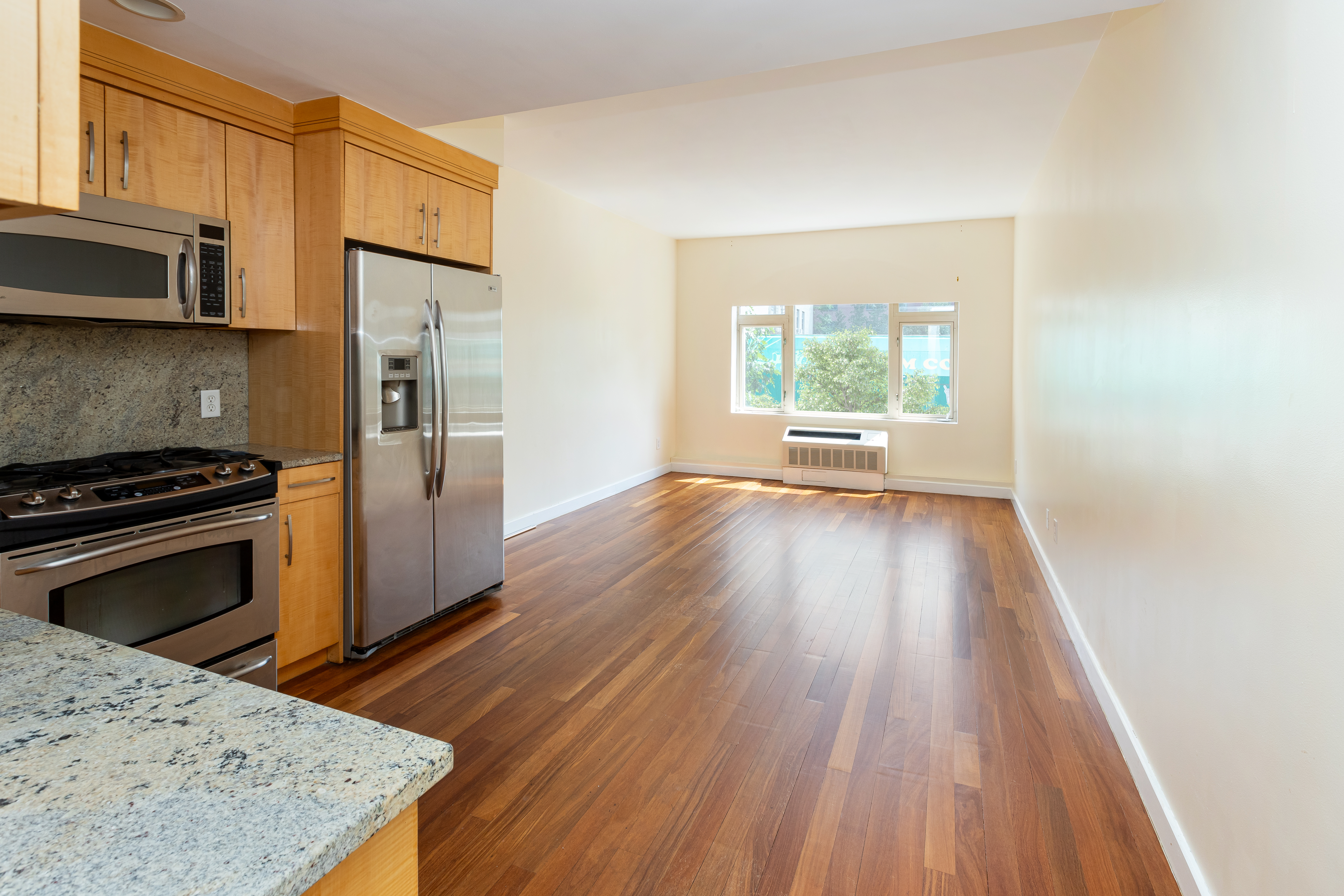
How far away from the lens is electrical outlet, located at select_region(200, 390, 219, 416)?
10.0 feet

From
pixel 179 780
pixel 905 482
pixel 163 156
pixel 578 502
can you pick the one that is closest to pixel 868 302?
pixel 905 482

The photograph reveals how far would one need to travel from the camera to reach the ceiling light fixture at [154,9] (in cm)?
217

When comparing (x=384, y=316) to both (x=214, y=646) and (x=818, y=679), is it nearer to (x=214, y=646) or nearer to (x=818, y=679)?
(x=214, y=646)

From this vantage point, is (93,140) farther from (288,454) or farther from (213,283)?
(288,454)

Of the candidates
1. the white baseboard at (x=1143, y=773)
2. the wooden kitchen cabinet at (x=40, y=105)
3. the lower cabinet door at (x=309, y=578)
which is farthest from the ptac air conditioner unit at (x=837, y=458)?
the wooden kitchen cabinet at (x=40, y=105)

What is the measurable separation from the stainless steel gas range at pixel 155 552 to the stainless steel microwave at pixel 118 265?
543 millimetres

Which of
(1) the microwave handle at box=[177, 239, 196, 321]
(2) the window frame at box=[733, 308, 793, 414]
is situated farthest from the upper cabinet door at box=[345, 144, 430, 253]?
(2) the window frame at box=[733, 308, 793, 414]

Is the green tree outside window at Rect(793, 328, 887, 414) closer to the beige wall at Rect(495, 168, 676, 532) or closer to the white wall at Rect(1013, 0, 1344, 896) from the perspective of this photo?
the beige wall at Rect(495, 168, 676, 532)

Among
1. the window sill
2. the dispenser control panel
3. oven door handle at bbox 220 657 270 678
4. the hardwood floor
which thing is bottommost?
the hardwood floor

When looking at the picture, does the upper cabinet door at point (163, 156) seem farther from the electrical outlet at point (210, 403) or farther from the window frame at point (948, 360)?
the window frame at point (948, 360)

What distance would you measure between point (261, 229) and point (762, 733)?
2817 millimetres

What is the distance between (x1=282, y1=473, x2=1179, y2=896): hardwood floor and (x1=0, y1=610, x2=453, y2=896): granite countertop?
1124 millimetres

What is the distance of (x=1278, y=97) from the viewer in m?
1.43

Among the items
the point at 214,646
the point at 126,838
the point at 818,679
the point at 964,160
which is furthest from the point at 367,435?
the point at 964,160
